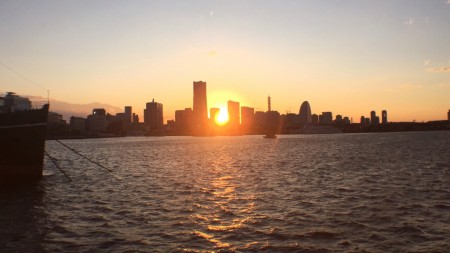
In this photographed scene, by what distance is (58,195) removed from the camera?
3152cm

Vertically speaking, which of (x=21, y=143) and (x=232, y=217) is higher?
(x=21, y=143)

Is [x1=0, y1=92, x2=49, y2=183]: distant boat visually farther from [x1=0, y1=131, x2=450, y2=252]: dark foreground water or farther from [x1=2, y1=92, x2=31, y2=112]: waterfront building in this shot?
[x1=0, y1=131, x2=450, y2=252]: dark foreground water

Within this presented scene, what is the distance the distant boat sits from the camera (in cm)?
3706

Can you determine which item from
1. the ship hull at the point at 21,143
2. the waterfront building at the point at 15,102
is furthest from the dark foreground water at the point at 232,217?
the waterfront building at the point at 15,102

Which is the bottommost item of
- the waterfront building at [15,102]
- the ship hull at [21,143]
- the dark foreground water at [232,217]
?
the dark foreground water at [232,217]

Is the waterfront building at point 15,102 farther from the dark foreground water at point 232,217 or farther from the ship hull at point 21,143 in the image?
the dark foreground water at point 232,217

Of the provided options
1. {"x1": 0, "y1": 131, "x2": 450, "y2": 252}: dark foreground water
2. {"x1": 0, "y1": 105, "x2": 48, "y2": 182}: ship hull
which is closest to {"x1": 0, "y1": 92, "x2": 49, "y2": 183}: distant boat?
{"x1": 0, "y1": 105, "x2": 48, "y2": 182}: ship hull

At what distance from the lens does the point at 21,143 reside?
3769cm

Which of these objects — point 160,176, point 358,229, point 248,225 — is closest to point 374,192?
point 358,229

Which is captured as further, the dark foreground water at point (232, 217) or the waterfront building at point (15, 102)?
the waterfront building at point (15, 102)

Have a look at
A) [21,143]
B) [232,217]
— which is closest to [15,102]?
[21,143]

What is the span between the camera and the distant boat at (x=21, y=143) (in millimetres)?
37062

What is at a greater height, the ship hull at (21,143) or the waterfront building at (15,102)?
the waterfront building at (15,102)

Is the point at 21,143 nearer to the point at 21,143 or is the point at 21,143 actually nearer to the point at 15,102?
the point at 21,143
